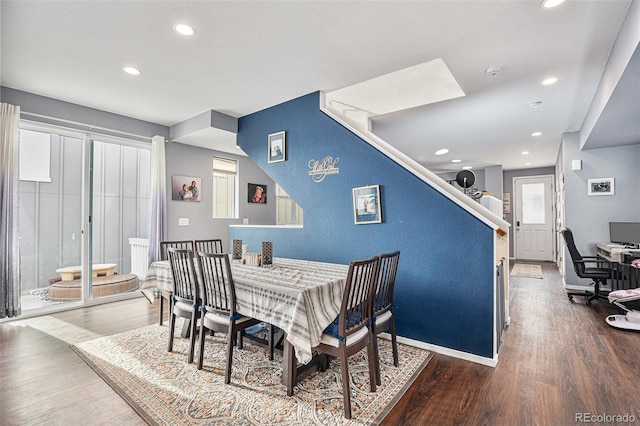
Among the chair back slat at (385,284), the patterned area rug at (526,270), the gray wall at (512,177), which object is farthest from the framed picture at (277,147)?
the gray wall at (512,177)

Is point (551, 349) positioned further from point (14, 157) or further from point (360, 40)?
point (14, 157)

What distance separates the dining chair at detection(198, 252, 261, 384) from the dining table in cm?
8

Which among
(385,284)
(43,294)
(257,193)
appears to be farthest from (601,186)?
(43,294)

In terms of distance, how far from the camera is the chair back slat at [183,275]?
2.46 meters

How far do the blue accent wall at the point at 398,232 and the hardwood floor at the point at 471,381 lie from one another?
0.41 meters

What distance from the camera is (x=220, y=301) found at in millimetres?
2311

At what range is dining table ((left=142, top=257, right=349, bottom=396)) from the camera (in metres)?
1.87

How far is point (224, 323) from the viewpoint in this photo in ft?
7.38

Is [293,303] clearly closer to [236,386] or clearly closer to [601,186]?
[236,386]

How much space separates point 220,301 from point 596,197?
5.91 metres

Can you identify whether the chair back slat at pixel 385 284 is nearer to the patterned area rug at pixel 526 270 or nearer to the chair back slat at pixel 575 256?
the chair back slat at pixel 575 256

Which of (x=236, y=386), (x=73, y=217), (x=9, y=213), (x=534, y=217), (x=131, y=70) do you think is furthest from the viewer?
(x=534, y=217)

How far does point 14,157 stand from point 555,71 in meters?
5.86

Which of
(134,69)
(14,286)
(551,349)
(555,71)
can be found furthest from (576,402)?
(14,286)
